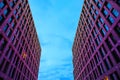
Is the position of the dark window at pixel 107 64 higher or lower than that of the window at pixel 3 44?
lower

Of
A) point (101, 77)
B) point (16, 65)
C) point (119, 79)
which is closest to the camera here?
point (119, 79)

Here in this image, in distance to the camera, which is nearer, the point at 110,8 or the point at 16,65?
the point at 110,8

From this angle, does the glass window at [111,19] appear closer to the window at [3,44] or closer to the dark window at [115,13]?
the dark window at [115,13]

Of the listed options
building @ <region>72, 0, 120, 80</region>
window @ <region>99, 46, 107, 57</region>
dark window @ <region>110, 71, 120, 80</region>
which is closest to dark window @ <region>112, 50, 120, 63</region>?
building @ <region>72, 0, 120, 80</region>

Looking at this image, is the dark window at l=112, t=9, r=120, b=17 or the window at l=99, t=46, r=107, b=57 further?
the window at l=99, t=46, r=107, b=57

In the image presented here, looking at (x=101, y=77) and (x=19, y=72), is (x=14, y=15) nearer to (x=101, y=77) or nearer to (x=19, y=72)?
(x=19, y=72)

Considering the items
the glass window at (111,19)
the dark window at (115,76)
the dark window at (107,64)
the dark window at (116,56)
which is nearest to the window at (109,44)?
the dark window at (116,56)

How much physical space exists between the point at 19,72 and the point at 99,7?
102 feet

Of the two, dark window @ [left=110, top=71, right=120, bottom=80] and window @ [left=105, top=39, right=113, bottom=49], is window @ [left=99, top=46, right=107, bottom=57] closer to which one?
window @ [left=105, top=39, right=113, bottom=49]

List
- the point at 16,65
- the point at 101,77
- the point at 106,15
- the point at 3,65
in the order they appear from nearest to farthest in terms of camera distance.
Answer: the point at 3,65 → the point at 106,15 → the point at 101,77 → the point at 16,65

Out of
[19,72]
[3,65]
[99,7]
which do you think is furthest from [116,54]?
[19,72]

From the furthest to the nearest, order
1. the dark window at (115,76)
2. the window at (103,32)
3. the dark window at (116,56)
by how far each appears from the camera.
A: the window at (103,32) < the dark window at (116,56) < the dark window at (115,76)

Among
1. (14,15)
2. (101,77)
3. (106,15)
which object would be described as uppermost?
(14,15)

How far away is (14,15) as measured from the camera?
33531 mm
